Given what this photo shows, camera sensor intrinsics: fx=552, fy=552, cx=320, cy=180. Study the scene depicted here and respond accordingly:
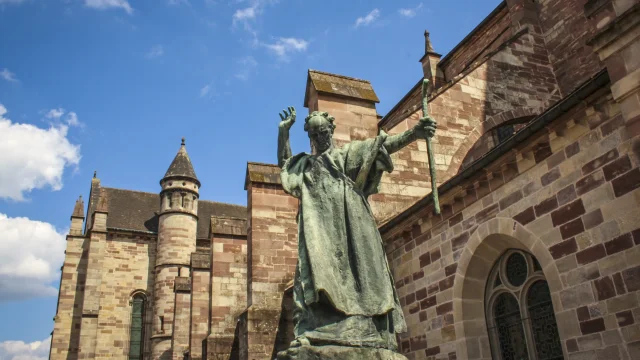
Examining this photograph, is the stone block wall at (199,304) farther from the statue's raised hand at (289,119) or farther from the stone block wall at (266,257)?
the statue's raised hand at (289,119)

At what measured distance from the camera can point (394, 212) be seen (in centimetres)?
1066

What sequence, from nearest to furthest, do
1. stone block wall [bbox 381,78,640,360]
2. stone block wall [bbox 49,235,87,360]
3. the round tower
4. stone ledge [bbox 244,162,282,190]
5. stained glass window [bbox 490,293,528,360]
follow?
stone block wall [bbox 381,78,640,360] → stained glass window [bbox 490,293,528,360] → stone ledge [bbox 244,162,282,190] → stone block wall [bbox 49,235,87,360] → the round tower

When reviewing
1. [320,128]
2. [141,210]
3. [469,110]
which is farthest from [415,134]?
[141,210]

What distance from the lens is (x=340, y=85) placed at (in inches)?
469

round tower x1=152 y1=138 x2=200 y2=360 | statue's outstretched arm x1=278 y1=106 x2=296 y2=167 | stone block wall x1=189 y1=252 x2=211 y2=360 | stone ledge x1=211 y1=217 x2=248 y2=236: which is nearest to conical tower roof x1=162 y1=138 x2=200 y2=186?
round tower x1=152 y1=138 x2=200 y2=360

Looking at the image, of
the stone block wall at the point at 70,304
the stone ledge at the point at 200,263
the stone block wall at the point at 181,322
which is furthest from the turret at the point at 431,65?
the stone block wall at the point at 70,304

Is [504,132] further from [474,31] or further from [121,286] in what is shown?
[121,286]

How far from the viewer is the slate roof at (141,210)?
102ft

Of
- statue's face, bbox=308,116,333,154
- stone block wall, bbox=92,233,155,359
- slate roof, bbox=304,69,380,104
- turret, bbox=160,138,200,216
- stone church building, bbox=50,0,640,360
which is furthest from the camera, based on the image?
turret, bbox=160,138,200,216

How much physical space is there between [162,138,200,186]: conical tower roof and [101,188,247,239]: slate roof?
9.25 ft

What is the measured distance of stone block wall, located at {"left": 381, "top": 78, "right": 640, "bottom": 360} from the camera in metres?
5.77

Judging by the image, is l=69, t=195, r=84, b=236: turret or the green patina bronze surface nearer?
the green patina bronze surface

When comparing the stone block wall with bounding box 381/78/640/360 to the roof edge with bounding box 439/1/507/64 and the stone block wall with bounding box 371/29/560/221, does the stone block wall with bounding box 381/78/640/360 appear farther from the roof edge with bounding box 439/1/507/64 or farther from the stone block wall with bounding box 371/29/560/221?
the roof edge with bounding box 439/1/507/64

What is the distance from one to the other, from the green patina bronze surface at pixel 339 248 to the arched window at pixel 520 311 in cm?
434
